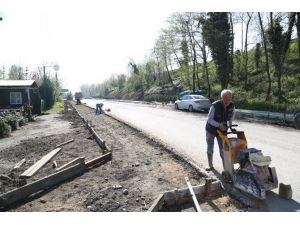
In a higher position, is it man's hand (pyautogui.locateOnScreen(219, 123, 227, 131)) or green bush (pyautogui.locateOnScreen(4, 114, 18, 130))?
man's hand (pyautogui.locateOnScreen(219, 123, 227, 131))

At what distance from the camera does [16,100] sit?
35.2 m

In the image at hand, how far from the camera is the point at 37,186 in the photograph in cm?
671

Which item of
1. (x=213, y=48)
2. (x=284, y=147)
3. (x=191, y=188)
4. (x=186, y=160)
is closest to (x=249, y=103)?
(x=213, y=48)

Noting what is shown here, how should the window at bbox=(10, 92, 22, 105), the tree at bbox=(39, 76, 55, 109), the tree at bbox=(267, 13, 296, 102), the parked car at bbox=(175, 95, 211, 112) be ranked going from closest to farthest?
1. the parked car at bbox=(175, 95, 211, 112)
2. the tree at bbox=(267, 13, 296, 102)
3. the window at bbox=(10, 92, 22, 105)
4. the tree at bbox=(39, 76, 55, 109)

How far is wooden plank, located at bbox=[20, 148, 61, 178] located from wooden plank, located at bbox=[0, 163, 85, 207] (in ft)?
3.32

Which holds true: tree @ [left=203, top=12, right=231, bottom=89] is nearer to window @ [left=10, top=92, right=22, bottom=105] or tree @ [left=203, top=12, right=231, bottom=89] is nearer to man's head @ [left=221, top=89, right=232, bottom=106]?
window @ [left=10, top=92, right=22, bottom=105]

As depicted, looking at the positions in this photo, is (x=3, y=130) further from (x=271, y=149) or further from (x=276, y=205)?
(x=276, y=205)

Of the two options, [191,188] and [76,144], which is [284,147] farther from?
[76,144]

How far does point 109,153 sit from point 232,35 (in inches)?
1188

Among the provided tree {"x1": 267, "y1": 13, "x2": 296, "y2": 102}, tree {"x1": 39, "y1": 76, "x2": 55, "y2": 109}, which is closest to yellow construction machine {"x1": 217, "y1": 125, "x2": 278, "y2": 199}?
tree {"x1": 267, "y1": 13, "x2": 296, "y2": 102}

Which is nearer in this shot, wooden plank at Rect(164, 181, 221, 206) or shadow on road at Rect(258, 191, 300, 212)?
shadow on road at Rect(258, 191, 300, 212)

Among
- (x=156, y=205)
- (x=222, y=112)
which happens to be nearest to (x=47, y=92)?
(x=222, y=112)

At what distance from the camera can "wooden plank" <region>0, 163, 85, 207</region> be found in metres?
6.12

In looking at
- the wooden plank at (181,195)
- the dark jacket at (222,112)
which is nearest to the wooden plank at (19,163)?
the wooden plank at (181,195)
